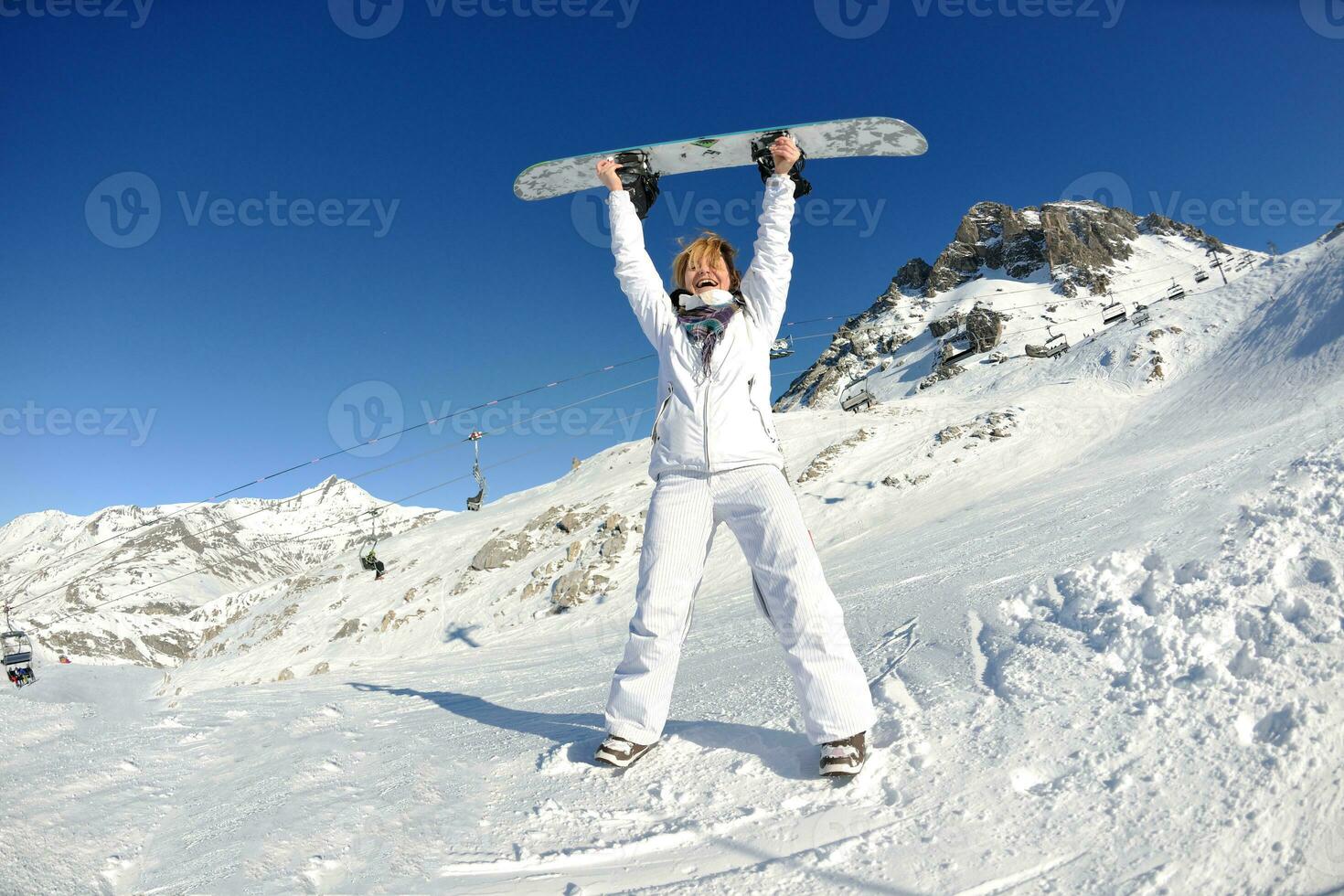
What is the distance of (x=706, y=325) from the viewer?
11.6 feet

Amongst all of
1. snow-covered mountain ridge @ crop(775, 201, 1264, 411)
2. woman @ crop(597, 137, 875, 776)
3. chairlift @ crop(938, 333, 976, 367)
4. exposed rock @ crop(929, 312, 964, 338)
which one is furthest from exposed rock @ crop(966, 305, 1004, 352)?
woman @ crop(597, 137, 875, 776)

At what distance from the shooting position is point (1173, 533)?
427cm

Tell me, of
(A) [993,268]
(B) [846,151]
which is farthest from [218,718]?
(A) [993,268]

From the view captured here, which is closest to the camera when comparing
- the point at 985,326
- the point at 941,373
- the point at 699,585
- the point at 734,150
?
the point at 699,585

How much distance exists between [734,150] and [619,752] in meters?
4.28

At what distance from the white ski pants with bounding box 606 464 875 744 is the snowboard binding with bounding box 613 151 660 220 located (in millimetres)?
1773

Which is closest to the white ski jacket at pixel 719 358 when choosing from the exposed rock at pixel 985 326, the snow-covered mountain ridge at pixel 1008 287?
the snow-covered mountain ridge at pixel 1008 287

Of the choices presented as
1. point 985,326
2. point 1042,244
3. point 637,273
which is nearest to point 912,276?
point 1042,244

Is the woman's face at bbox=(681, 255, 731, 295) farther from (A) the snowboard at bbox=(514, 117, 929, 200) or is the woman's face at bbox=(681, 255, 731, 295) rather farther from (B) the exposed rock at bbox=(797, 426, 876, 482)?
(B) the exposed rock at bbox=(797, 426, 876, 482)

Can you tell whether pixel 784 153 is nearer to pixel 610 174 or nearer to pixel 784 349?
pixel 610 174

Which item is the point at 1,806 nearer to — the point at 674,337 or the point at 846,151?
the point at 674,337

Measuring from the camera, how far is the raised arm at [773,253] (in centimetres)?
367

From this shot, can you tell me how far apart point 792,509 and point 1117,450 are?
805 inches

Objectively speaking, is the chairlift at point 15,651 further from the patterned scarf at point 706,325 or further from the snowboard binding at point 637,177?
the patterned scarf at point 706,325
